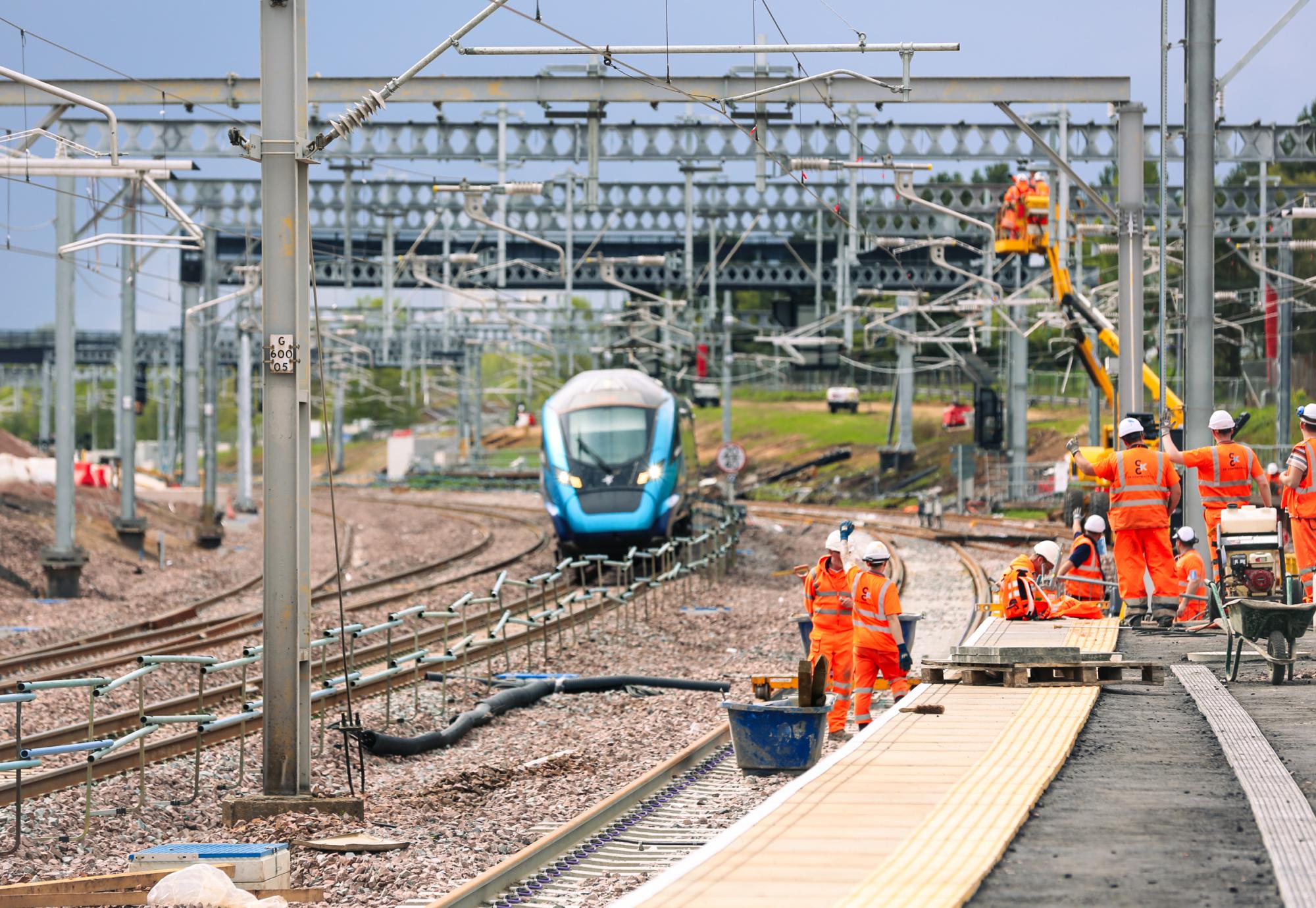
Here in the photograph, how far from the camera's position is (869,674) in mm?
12969

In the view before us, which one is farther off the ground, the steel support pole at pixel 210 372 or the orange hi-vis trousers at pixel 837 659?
the steel support pole at pixel 210 372

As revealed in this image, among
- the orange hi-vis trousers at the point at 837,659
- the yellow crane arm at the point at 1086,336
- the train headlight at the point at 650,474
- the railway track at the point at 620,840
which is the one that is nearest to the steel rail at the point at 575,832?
the railway track at the point at 620,840

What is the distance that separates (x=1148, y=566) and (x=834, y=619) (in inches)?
138

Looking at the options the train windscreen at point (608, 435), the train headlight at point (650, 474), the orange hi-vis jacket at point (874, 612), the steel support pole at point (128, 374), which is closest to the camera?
the orange hi-vis jacket at point (874, 612)

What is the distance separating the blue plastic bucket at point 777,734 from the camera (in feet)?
38.3

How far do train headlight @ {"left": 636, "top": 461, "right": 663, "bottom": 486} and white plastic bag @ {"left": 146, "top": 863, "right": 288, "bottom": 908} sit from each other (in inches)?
779

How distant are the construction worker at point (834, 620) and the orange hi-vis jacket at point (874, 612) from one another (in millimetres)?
377

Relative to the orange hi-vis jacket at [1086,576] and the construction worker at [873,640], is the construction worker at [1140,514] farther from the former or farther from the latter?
the construction worker at [873,640]

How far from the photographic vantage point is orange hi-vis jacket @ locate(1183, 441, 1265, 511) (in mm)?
14852

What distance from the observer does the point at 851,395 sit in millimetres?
75500

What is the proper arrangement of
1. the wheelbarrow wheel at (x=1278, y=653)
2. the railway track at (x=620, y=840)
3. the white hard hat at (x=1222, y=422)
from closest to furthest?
the railway track at (x=620, y=840) → the wheelbarrow wheel at (x=1278, y=653) → the white hard hat at (x=1222, y=422)

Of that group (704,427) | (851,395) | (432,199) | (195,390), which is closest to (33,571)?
(195,390)

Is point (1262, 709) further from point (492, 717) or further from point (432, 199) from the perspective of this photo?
point (432, 199)

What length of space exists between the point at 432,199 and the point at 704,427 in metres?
48.0
